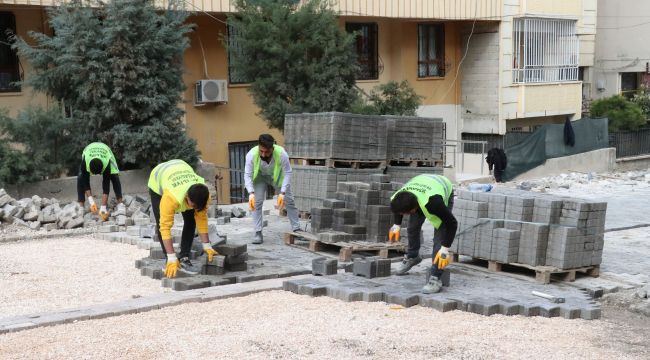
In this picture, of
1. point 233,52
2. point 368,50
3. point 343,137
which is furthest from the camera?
point 368,50

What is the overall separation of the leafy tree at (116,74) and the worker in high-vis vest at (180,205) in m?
7.31

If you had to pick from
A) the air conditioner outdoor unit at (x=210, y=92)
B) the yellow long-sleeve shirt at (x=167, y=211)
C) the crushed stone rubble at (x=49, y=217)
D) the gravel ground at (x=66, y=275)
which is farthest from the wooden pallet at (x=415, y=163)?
the air conditioner outdoor unit at (x=210, y=92)

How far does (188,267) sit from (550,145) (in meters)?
17.5

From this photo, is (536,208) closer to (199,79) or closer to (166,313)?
(166,313)

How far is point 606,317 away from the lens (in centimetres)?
873

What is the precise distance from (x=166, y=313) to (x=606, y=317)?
4.78m

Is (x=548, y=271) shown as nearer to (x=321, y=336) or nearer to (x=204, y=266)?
(x=321, y=336)

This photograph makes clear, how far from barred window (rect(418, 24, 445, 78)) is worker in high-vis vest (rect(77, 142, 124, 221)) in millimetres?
14856

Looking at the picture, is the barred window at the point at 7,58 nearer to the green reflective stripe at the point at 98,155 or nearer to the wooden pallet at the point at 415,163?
the green reflective stripe at the point at 98,155

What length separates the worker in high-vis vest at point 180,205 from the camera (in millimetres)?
8852

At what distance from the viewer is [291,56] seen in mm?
18969

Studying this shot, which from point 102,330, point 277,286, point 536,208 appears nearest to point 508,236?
point 536,208

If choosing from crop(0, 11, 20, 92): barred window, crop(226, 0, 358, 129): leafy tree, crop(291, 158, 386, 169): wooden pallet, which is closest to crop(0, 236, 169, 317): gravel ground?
crop(291, 158, 386, 169): wooden pallet

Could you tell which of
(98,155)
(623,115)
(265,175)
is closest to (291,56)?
(98,155)
